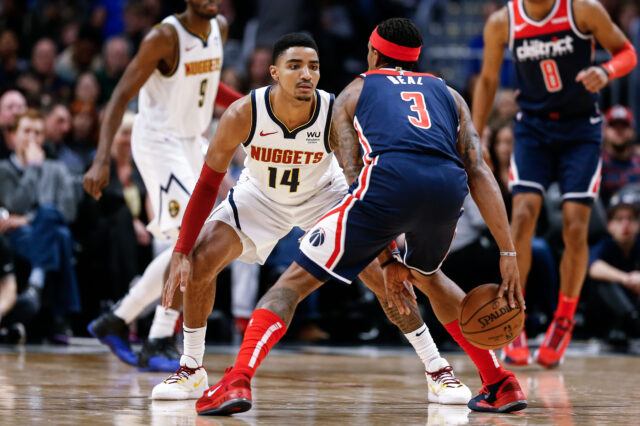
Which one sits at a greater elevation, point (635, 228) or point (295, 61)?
point (295, 61)

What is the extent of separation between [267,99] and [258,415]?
1.45 m

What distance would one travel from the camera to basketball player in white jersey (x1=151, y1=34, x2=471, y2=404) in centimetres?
429

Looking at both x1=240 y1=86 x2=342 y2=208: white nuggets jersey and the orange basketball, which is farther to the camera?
x1=240 y1=86 x2=342 y2=208: white nuggets jersey

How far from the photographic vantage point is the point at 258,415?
376cm

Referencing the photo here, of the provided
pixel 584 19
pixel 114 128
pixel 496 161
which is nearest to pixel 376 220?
pixel 114 128

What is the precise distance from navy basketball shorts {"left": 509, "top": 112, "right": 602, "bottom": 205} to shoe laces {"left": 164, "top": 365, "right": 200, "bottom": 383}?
2705mm

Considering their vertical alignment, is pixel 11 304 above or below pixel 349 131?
below

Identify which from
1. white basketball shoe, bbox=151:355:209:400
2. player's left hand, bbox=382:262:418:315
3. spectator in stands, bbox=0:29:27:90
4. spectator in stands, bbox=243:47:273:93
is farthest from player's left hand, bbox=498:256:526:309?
spectator in stands, bbox=0:29:27:90

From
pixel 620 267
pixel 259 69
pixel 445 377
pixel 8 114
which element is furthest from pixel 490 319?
pixel 259 69

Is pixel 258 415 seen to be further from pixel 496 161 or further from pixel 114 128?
pixel 496 161

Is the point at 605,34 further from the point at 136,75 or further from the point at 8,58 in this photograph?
the point at 8,58

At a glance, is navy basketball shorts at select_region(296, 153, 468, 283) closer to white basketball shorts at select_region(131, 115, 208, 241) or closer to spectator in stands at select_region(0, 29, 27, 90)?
white basketball shorts at select_region(131, 115, 208, 241)

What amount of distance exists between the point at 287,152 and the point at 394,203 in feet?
2.78

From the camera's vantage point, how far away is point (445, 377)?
174 inches
